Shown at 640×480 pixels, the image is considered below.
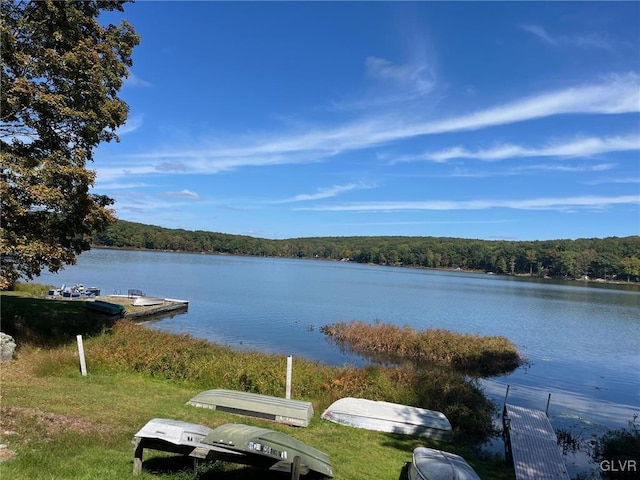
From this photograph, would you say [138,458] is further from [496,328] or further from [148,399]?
[496,328]

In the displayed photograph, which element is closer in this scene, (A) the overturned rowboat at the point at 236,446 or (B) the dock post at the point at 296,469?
(A) the overturned rowboat at the point at 236,446

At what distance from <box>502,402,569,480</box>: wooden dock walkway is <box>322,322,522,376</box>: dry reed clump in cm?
1239

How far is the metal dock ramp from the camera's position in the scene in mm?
9422

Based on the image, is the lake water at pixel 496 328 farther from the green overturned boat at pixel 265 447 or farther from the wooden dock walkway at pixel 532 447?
the green overturned boat at pixel 265 447

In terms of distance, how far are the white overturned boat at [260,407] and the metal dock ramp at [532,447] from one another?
195 inches

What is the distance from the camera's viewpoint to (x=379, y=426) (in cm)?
1227

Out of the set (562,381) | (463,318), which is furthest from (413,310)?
(562,381)

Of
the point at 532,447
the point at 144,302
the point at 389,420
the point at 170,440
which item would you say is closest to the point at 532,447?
the point at 532,447

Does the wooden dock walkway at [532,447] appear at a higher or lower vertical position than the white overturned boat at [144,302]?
higher

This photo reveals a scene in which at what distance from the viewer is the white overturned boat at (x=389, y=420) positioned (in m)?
12.2

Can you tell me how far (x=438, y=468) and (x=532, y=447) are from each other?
4.39 meters

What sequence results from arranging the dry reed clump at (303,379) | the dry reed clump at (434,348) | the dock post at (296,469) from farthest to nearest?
the dry reed clump at (434,348), the dry reed clump at (303,379), the dock post at (296,469)

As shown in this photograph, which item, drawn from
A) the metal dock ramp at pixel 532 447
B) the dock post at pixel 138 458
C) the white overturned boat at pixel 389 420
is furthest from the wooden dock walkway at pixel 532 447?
the dock post at pixel 138 458

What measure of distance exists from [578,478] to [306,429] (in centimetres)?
685
